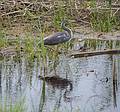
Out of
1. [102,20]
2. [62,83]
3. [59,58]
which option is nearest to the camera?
[62,83]

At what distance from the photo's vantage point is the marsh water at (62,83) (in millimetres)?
6418

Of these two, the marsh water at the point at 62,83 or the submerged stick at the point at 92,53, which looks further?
the submerged stick at the point at 92,53

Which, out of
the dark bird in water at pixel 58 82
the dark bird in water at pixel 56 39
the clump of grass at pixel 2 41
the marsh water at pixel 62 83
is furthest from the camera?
the clump of grass at pixel 2 41

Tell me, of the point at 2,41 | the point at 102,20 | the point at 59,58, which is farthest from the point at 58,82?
the point at 102,20

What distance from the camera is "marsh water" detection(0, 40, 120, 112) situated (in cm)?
642

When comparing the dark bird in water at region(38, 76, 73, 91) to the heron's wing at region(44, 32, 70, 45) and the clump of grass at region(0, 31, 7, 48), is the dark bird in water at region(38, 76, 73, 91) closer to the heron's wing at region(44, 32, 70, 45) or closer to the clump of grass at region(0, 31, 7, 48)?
the heron's wing at region(44, 32, 70, 45)

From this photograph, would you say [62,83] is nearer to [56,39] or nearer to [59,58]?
[59,58]

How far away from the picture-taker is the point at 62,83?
7.36 meters

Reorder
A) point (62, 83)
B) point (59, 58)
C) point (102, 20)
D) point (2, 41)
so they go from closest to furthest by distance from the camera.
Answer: point (62, 83) → point (59, 58) → point (2, 41) → point (102, 20)

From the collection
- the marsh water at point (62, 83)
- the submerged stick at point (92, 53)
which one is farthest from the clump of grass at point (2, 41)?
the submerged stick at point (92, 53)

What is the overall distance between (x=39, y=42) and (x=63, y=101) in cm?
208

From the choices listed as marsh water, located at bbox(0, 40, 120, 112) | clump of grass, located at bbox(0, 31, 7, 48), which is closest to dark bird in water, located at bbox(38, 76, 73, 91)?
marsh water, located at bbox(0, 40, 120, 112)

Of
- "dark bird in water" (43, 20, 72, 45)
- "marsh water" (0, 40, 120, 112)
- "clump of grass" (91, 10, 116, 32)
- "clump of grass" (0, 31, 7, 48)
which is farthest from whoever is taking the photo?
"clump of grass" (91, 10, 116, 32)

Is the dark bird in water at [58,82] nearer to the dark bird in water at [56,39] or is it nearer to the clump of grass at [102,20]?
the dark bird in water at [56,39]
